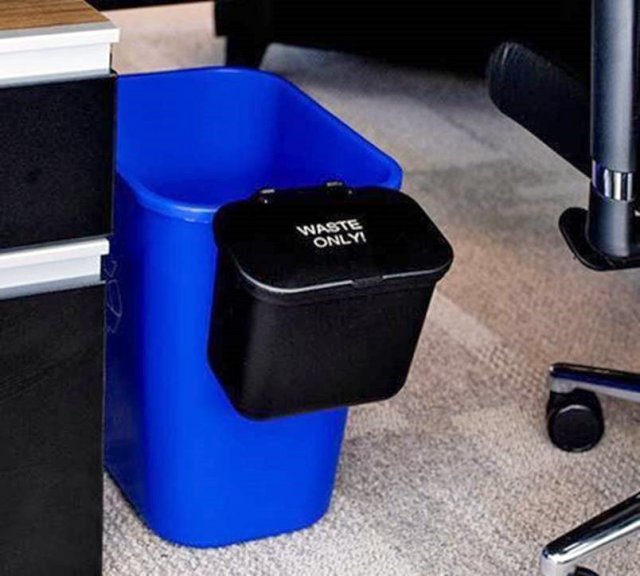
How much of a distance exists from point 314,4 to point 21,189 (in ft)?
5.40

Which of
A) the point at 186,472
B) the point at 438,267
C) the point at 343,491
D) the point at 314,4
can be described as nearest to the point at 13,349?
the point at 186,472

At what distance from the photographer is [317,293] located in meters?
1.32

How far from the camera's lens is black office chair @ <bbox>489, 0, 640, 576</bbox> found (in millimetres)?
1212

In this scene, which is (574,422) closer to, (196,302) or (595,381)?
(595,381)

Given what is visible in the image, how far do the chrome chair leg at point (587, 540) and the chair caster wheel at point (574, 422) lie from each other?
279 mm

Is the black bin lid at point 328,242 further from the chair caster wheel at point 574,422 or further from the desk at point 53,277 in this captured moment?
the chair caster wheel at point 574,422

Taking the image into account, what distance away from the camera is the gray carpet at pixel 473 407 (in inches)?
61.7

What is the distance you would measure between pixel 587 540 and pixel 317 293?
0.40 metres

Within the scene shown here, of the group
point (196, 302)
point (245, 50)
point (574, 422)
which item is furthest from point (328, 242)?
point (245, 50)

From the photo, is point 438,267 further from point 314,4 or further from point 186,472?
point 314,4

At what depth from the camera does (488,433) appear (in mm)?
1808

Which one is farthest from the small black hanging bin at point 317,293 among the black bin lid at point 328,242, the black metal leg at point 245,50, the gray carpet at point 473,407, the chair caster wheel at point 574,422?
the black metal leg at point 245,50

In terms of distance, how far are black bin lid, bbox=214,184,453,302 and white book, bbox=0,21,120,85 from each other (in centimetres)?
22

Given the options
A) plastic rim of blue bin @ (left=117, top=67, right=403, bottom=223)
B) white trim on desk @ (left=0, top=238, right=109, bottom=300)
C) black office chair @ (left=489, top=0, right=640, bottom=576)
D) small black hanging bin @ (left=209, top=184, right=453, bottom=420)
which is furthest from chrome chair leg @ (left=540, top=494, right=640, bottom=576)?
white trim on desk @ (left=0, top=238, right=109, bottom=300)
